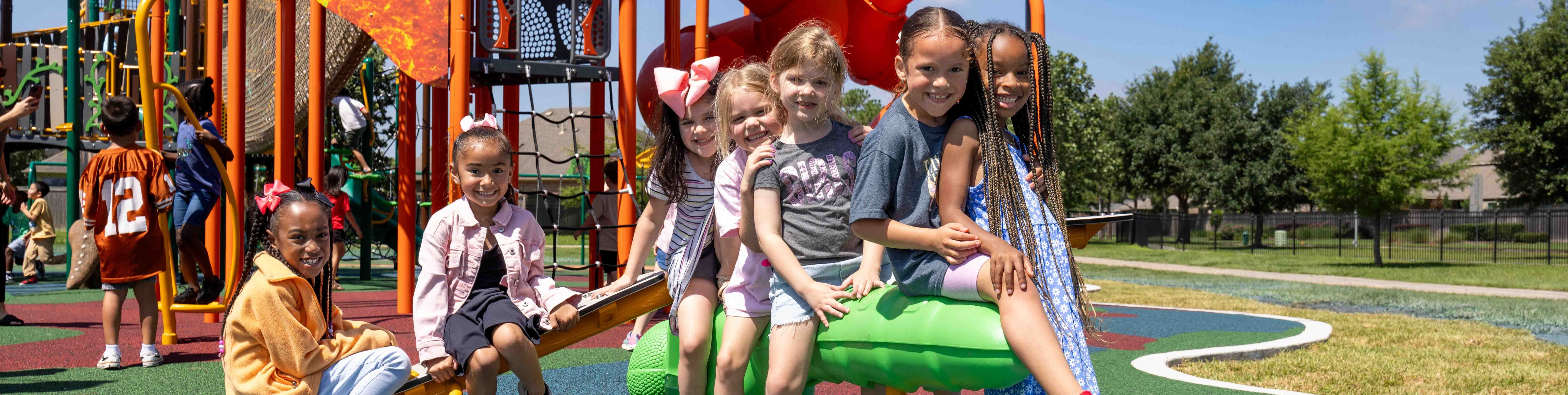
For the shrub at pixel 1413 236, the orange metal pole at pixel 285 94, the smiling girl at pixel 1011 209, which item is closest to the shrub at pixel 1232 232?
the shrub at pixel 1413 236

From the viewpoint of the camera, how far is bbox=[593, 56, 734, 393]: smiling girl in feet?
10.8

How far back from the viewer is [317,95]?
7766 mm

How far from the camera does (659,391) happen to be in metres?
3.68

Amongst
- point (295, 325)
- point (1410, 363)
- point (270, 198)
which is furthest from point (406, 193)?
point (1410, 363)

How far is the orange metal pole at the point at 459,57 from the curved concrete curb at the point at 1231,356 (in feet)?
14.9

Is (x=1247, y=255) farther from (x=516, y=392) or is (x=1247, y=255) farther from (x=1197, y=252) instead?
(x=516, y=392)

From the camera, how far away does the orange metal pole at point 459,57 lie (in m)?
7.05

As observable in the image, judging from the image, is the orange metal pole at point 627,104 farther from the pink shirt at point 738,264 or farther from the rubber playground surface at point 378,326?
the pink shirt at point 738,264

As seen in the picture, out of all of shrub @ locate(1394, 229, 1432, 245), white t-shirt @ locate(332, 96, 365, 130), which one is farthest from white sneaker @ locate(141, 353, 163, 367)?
shrub @ locate(1394, 229, 1432, 245)

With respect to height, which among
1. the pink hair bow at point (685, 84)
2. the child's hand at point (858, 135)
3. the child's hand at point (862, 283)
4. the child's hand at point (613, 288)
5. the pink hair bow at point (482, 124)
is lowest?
the child's hand at point (613, 288)

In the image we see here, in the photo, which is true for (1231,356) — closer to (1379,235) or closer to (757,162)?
(757,162)

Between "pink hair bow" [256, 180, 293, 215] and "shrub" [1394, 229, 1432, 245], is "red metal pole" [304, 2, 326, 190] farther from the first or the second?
"shrub" [1394, 229, 1432, 245]

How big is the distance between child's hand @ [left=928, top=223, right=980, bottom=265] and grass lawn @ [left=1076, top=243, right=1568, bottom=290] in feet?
56.6

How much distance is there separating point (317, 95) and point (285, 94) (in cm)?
21
